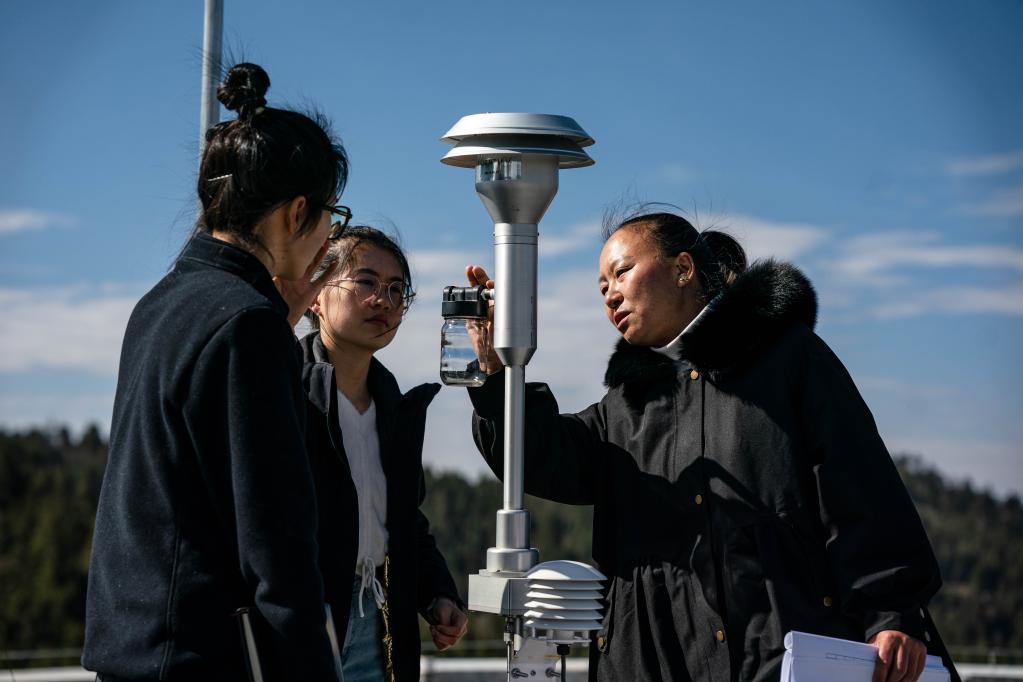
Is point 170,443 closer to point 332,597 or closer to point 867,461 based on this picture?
point 332,597

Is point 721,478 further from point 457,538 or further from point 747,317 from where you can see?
point 457,538

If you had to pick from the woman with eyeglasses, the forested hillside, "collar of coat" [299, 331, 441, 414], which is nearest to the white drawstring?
the woman with eyeglasses

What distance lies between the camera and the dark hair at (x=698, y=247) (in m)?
3.09

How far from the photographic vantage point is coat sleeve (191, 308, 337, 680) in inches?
67.2

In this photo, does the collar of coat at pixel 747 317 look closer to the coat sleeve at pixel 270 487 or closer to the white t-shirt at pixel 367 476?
the white t-shirt at pixel 367 476

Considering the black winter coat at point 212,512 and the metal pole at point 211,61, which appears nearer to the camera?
the black winter coat at point 212,512

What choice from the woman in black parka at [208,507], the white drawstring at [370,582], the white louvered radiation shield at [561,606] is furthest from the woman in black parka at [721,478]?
the woman in black parka at [208,507]

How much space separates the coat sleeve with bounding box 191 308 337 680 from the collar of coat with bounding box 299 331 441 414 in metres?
0.95

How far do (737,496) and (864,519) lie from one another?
28 centimetres

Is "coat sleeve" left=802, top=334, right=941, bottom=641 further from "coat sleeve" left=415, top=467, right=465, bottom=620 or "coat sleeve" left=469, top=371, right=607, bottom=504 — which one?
"coat sleeve" left=415, top=467, right=465, bottom=620

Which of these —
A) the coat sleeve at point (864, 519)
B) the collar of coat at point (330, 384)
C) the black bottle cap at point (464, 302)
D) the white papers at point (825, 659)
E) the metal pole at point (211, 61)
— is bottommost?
the white papers at point (825, 659)

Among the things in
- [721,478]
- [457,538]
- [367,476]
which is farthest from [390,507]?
[457,538]

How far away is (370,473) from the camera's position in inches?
111

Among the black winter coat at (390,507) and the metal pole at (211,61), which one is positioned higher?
the metal pole at (211,61)
